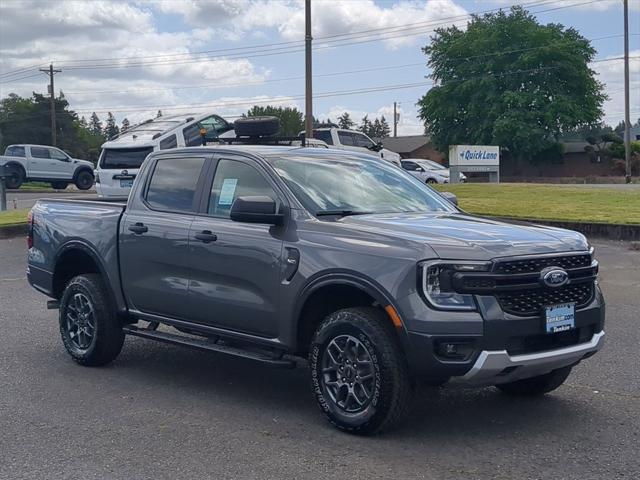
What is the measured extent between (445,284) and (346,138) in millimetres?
21518

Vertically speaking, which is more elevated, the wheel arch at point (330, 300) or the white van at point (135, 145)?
the white van at point (135, 145)

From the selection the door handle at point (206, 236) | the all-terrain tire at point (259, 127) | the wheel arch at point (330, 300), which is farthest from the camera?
the all-terrain tire at point (259, 127)

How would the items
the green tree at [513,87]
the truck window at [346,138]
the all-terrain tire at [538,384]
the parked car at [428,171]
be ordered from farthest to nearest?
the green tree at [513,87] < the parked car at [428,171] < the truck window at [346,138] < the all-terrain tire at [538,384]

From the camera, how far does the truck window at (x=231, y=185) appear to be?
630 cm

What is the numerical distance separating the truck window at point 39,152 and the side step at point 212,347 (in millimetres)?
30023

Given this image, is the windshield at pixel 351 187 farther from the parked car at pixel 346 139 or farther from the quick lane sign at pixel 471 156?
the quick lane sign at pixel 471 156

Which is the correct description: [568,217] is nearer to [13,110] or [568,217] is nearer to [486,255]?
[486,255]

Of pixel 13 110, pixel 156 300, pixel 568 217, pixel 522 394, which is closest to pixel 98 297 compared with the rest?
pixel 156 300

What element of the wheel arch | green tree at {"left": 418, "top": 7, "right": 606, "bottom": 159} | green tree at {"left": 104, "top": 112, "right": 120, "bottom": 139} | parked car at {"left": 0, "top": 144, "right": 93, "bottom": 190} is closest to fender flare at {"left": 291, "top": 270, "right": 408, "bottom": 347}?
the wheel arch

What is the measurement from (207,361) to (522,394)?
291 cm

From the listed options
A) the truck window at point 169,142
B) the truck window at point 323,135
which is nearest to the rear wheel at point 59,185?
the truck window at point 323,135

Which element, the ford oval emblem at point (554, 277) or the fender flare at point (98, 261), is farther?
the fender flare at point (98, 261)

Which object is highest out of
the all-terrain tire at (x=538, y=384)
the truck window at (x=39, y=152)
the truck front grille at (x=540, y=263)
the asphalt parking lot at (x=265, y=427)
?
the truck window at (x=39, y=152)

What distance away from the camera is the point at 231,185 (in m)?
6.52
